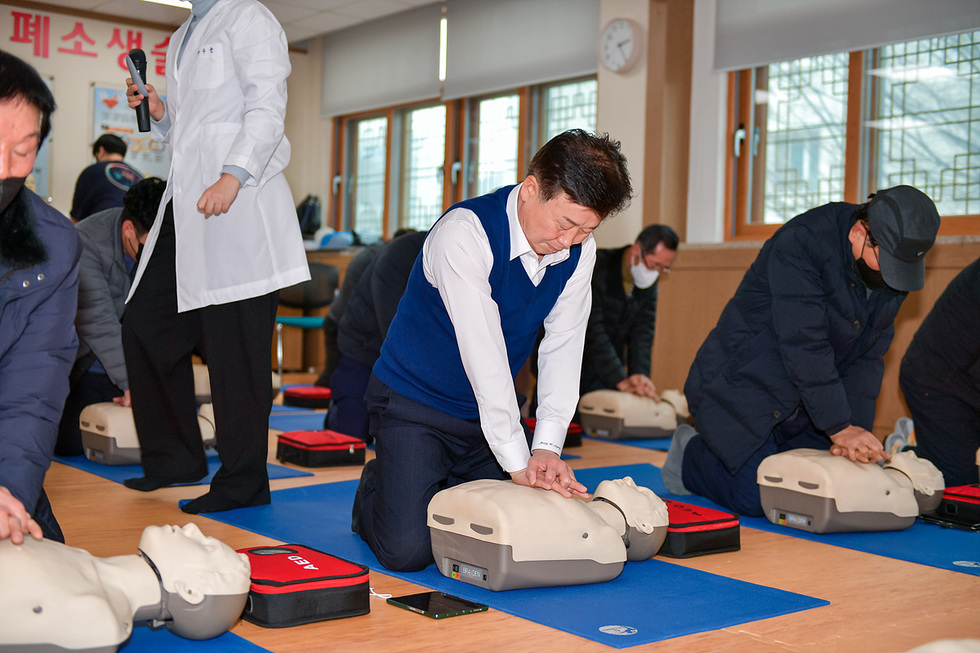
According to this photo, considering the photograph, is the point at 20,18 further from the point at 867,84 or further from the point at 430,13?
the point at 867,84

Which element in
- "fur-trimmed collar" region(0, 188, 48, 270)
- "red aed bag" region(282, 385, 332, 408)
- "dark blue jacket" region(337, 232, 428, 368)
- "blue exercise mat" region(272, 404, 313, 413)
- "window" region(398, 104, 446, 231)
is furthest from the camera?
"window" region(398, 104, 446, 231)

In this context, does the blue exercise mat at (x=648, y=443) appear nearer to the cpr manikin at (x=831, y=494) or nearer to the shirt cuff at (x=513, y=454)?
the cpr manikin at (x=831, y=494)

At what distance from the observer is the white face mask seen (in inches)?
166

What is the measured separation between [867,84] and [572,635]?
3900 mm

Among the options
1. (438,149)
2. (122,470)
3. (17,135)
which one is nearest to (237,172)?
(17,135)

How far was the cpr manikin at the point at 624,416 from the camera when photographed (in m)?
4.20

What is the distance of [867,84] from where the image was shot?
4.66 metres

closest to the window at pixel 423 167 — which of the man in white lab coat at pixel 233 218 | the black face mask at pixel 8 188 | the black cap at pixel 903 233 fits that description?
the man in white lab coat at pixel 233 218

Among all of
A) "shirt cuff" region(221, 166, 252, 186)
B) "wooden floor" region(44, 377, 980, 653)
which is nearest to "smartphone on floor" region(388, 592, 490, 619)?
"wooden floor" region(44, 377, 980, 653)

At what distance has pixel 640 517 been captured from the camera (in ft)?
6.87

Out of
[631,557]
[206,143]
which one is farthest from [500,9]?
[631,557]

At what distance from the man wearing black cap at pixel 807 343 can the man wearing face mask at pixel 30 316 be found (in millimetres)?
1830

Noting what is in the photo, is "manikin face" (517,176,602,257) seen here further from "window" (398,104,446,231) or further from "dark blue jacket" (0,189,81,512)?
"window" (398,104,446,231)

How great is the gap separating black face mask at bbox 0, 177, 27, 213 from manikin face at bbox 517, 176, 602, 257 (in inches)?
36.6
